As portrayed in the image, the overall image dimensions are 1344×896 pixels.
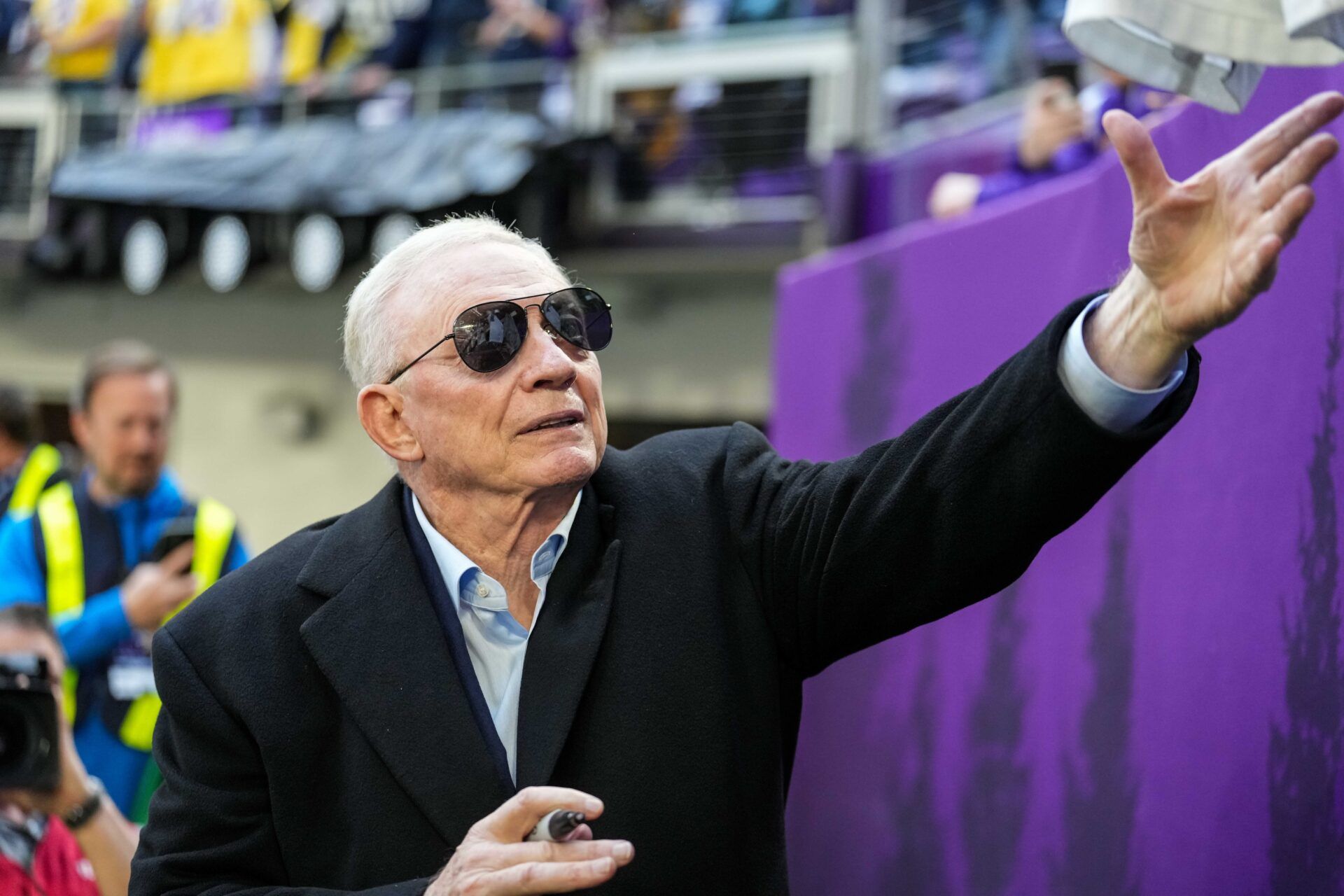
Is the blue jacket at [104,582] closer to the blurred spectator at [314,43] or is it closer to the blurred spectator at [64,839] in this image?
the blurred spectator at [64,839]

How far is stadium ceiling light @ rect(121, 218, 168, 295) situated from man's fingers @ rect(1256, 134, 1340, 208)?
965cm

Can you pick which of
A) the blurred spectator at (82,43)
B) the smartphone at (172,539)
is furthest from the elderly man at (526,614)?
the blurred spectator at (82,43)

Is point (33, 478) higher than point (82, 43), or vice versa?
point (82, 43)

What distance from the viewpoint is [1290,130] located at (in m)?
1.57

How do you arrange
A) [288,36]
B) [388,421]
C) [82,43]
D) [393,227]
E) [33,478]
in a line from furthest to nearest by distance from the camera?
[82,43]
[288,36]
[393,227]
[33,478]
[388,421]

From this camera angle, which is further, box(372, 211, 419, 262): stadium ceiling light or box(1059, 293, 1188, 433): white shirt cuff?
box(372, 211, 419, 262): stadium ceiling light

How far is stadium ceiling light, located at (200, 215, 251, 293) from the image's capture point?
1017 centimetres

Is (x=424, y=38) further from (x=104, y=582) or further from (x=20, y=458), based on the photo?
(x=104, y=582)

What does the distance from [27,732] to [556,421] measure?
4.09 feet

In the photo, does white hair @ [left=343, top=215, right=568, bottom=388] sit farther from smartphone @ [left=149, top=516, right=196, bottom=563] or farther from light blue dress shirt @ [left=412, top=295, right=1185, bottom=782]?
smartphone @ [left=149, top=516, right=196, bottom=563]

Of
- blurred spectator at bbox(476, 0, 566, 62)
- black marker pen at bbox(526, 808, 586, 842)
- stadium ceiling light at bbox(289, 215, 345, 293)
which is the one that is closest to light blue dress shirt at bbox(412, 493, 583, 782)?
black marker pen at bbox(526, 808, 586, 842)

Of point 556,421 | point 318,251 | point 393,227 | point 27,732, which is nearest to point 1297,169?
point 556,421

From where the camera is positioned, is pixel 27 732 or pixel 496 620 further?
pixel 27 732

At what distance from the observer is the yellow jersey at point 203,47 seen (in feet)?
34.6
